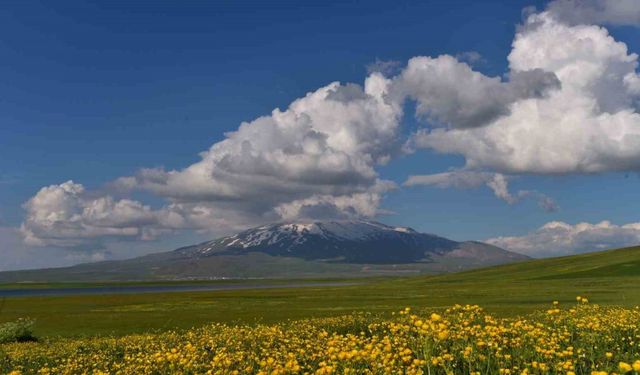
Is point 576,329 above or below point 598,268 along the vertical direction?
above

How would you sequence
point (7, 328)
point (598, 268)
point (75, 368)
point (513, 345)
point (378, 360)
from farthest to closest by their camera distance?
point (598, 268)
point (7, 328)
point (75, 368)
point (513, 345)
point (378, 360)

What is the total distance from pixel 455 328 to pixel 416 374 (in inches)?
165

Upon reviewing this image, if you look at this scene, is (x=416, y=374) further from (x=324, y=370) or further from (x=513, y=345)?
(x=513, y=345)

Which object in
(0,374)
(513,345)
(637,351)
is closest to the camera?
(513,345)

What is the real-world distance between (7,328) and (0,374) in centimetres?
1935

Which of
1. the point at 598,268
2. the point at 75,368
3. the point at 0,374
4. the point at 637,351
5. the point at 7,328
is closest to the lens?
the point at 637,351

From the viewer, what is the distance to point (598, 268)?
130000 millimetres

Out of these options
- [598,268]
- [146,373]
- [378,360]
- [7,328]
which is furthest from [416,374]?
[598,268]

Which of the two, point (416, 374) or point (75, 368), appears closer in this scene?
point (416, 374)

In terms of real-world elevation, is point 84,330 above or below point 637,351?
below

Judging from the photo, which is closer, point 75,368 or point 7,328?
point 75,368

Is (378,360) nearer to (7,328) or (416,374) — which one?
(416,374)

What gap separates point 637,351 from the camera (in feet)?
42.0

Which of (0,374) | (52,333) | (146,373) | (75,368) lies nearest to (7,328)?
(52,333)
